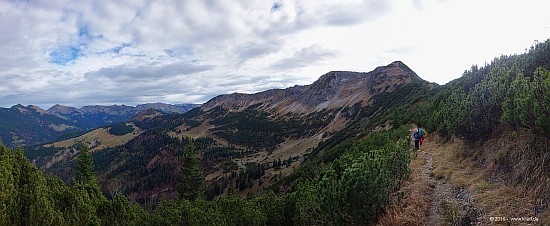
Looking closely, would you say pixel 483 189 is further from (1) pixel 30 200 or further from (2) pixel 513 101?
(1) pixel 30 200

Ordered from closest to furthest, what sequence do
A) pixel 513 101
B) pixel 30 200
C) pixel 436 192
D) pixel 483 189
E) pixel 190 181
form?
pixel 483 189, pixel 513 101, pixel 30 200, pixel 436 192, pixel 190 181

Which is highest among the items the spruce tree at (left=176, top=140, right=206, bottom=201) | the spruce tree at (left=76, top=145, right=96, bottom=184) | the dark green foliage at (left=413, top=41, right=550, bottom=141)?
the dark green foliage at (left=413, top=41, right=550, bottom=141)

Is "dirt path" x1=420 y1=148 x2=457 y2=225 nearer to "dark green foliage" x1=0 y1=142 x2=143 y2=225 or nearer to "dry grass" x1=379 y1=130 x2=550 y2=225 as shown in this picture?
"dry grass" x1=379 y1=130 x2=550 y2=225

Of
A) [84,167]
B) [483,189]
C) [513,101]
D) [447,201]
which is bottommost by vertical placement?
[84,167]

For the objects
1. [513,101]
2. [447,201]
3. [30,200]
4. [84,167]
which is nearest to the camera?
[447,201]

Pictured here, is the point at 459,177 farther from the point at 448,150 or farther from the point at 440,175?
the point at 448,150

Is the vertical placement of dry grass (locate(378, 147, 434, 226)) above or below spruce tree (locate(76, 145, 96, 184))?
above

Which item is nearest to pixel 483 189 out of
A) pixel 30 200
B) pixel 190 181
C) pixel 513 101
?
pixel 513 101

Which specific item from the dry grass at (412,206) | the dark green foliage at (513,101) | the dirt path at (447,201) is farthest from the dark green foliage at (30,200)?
the dark green foliage at (513,101)

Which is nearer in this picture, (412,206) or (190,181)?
(412,206)

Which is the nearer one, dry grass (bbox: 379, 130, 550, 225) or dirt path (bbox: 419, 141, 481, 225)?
→ dry grass (bbox: 379, 130, 550, 225)

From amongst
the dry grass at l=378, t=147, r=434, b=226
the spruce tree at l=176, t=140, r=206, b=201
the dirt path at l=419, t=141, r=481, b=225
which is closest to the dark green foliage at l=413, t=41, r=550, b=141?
the dirt path at l=419, t=141, r=481, b=225

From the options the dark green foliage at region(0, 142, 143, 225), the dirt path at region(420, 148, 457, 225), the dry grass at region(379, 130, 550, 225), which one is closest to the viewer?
the dry grass at region(379, 130, 550, 225)

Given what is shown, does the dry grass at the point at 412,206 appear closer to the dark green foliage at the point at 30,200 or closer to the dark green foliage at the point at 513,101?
the dark green foliage at the point at 513,101
